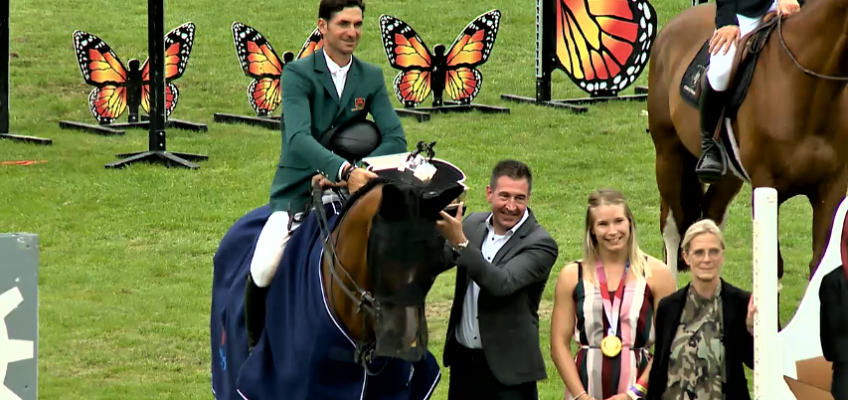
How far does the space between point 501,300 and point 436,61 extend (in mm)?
11026

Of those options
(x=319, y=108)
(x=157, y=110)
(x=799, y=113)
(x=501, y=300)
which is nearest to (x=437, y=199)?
(x=501, y=300)

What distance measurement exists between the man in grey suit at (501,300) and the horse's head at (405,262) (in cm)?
41

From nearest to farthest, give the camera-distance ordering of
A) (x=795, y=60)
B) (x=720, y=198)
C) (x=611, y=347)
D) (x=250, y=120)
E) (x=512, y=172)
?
(x=611, y=347), (x=512, y=172), (x=795, y=60), (x=720, y=198), (x=250, y=120)

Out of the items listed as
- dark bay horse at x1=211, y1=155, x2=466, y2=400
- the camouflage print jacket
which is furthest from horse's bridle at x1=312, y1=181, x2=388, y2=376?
the camouflage print jacket

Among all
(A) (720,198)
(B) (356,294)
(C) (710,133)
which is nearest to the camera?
(B) (356,294)

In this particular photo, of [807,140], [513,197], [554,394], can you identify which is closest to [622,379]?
[513,197]

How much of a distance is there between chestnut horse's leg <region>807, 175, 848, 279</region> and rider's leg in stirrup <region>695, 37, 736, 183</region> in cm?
76

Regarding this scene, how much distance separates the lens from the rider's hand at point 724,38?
9109 millimetres

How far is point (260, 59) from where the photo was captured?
54.8ft

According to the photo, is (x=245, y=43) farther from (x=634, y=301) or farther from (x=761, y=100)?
(x=634, y=301)

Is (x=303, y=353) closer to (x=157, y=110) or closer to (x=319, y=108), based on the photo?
(x=319, y=108)

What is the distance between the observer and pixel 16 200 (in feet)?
45.9

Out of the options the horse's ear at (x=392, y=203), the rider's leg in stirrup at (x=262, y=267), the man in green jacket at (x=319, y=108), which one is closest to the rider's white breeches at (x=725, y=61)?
the man in green jacket at (x=319, y=108)

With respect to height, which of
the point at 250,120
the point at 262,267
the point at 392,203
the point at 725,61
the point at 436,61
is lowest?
the point at 262,267
